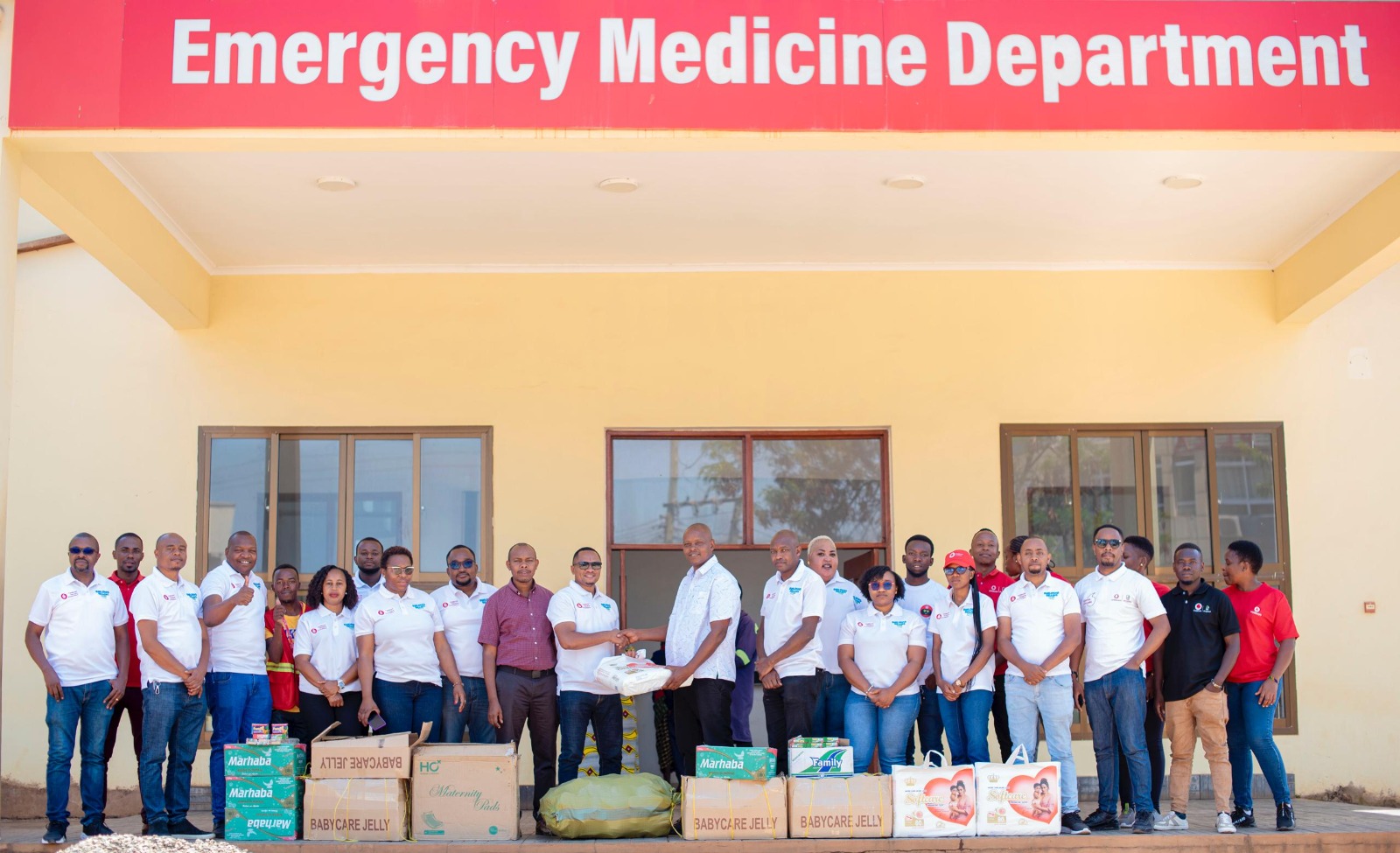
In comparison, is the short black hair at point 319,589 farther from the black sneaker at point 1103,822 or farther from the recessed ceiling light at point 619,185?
the black sneaker at point 1103,822

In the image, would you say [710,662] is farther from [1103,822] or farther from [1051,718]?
[1103,822]

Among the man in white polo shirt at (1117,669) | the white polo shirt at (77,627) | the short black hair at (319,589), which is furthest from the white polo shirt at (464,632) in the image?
the man in white polo shirt at (1117,669)

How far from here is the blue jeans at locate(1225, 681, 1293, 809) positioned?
740 centimetres

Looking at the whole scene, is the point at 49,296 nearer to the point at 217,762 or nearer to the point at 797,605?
the point at 217,762

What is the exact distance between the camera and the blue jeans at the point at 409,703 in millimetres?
7652

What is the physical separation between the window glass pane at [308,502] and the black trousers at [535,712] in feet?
8.10

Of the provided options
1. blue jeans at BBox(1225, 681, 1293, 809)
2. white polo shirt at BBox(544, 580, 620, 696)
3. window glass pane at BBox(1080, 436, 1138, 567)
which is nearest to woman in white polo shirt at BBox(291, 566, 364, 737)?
white polo shirt at BBox(544, 580, 620, 696)

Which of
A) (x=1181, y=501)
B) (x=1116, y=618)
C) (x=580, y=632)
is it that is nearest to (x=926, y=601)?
(x=1116, y=618)

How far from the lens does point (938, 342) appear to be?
980cm

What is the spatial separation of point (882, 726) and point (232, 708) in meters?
3.56

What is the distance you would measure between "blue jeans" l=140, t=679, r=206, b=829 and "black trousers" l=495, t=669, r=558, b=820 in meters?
1.55

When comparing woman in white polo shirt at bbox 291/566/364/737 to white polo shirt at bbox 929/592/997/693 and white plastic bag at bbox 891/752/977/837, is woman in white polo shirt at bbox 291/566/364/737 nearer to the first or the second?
white plastic bag at bbox 891/752/977/837

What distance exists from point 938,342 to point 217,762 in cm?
553

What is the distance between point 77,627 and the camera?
278 inches
